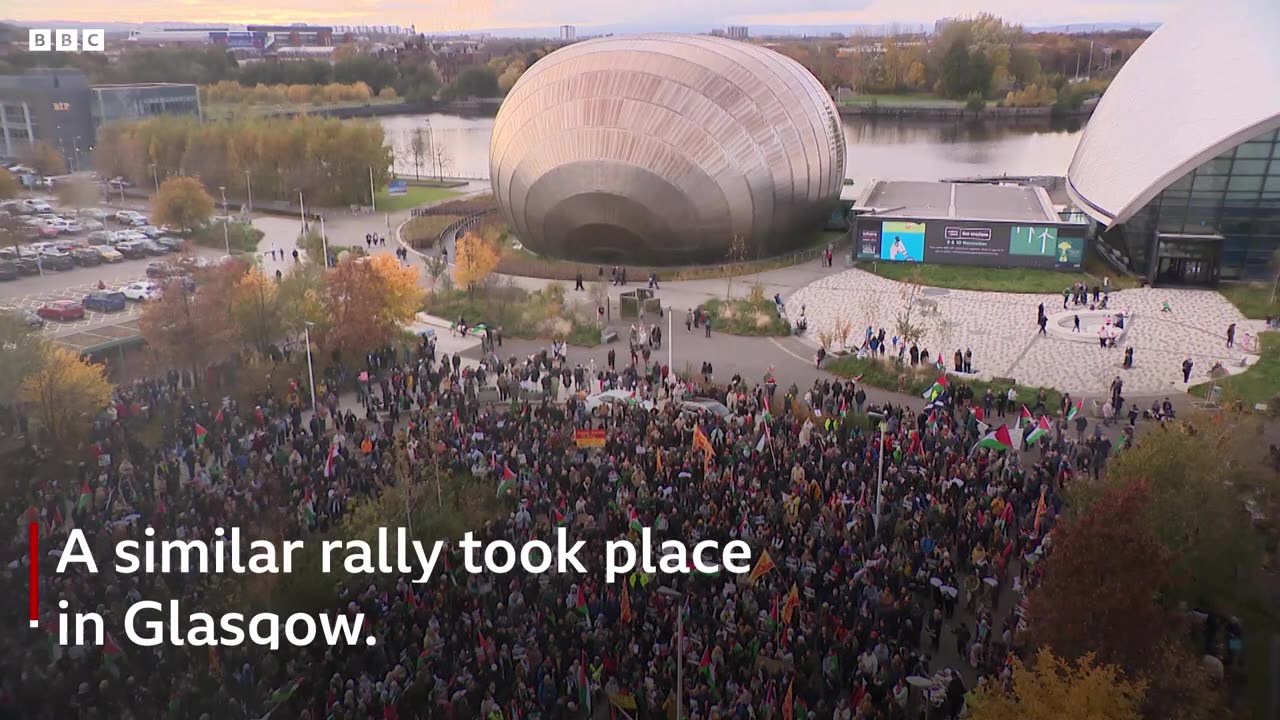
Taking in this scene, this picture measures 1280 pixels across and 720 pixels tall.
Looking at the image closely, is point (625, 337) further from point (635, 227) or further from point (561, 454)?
point (561, 454)

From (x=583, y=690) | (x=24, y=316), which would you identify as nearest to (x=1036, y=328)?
(x=583, y=690)

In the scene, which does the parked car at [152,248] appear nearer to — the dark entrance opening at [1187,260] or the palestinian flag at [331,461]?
the palestinian flag at [331,461]

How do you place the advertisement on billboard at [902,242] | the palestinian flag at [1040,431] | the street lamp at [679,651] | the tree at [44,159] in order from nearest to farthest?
the street lamp at [679,651], the palestinian flag at [1040,431], the tree at [44,159], the advertisement on billboard at [902,242]

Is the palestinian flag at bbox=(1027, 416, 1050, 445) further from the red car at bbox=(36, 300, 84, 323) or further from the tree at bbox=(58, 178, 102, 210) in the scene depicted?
the tree at bbox=(58, 178, 102, 210)

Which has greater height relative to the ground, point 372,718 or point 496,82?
point 496,82

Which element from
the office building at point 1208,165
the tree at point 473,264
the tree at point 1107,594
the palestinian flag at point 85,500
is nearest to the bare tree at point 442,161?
the tree at point 473,264

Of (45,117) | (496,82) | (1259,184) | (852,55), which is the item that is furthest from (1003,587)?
(852,55)

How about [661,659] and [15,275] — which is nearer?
[661,659]
